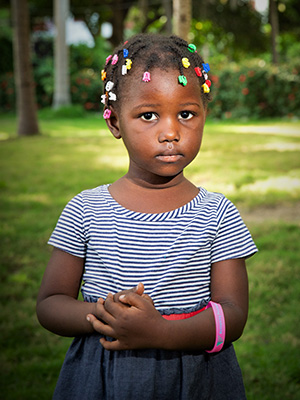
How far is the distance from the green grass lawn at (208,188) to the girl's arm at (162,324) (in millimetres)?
1251

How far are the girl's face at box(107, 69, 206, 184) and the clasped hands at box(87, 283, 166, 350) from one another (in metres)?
0.45

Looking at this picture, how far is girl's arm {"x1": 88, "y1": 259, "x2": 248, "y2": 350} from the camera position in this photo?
1.45m

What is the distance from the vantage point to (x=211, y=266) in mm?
1725

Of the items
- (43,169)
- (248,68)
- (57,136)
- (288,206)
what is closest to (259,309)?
(288,206)

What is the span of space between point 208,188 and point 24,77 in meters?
8.39

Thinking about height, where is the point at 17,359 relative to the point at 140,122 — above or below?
below

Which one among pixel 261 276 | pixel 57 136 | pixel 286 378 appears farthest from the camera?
pixel 57 136

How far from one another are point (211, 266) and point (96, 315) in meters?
0.43

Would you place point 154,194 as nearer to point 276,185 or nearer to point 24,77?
point 276,185

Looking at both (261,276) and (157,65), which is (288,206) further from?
(157,65)

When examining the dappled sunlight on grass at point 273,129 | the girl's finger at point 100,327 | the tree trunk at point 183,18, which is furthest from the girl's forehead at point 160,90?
the dappled sunlight on grass at point 273,129

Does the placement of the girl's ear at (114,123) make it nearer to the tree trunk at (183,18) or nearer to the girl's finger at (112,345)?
the girl's finger at (112,345)

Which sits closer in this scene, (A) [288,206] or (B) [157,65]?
(B) [157,65]

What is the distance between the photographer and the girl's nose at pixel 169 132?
1620 mm
